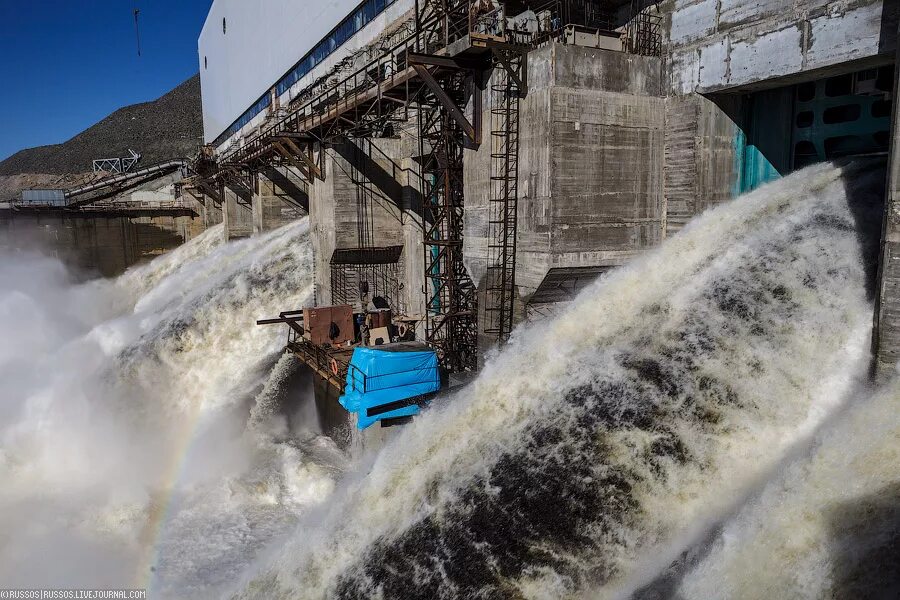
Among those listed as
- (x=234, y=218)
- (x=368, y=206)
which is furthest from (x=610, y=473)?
(x=234, y=218)

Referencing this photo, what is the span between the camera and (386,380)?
1206 cm

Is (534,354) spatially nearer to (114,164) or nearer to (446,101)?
(446,101)

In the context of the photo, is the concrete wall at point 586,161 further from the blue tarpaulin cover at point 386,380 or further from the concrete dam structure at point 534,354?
the blue tarpaulin cover at point 386,380

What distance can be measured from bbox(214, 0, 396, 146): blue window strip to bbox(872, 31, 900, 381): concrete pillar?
19.1m

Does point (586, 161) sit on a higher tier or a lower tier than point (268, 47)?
lower

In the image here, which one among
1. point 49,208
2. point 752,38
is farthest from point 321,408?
point 49,208

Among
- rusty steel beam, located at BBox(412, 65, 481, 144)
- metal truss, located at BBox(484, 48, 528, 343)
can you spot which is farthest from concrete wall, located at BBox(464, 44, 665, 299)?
rusty steel beam, located at BBox(412, 65, 481, 144)

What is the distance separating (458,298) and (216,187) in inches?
998

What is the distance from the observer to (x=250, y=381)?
18.1 metres

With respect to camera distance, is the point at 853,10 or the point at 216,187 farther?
the point at 216,187

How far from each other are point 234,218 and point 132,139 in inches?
2015

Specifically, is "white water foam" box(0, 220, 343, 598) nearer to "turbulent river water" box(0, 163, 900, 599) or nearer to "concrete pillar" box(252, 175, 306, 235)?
"turbulent river water" box(0, 163, 900, 599)

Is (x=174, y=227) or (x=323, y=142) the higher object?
(x=323, y=142)

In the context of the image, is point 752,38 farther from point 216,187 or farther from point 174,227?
point 174,227
